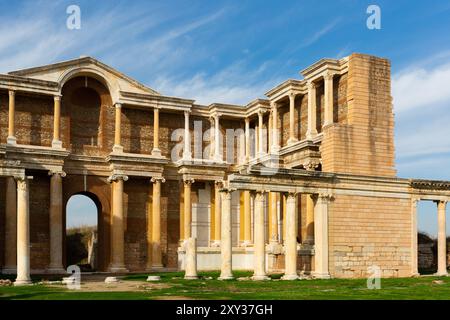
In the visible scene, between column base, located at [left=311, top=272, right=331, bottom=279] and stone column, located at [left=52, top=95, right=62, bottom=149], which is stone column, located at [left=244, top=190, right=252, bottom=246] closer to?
column base, located at [left=311, top=272, right=331, bottom=279]

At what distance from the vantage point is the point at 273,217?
43.1 meters

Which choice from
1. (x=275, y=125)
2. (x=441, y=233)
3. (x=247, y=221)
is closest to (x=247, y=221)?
(x=247, y=221)

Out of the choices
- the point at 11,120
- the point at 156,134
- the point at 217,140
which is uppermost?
the point at 11,120

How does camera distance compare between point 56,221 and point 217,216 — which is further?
point 217,216

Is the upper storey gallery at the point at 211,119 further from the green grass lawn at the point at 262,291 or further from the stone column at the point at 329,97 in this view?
the green grass lawn at the point at 262,291

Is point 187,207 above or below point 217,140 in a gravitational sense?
below

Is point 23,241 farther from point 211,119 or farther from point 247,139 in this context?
point 247,139

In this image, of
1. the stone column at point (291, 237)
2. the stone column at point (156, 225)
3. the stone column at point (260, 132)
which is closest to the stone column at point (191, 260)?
the stone column at point (291, 237)

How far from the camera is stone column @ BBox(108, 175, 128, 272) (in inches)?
1638

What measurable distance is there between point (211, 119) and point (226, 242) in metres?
17.0

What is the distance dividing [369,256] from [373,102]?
9020mm

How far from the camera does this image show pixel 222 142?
47531 mm

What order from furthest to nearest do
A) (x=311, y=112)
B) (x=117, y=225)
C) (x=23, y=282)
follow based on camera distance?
(x=117, y=225) → (x=311, y=112) → (x=23, y=282)

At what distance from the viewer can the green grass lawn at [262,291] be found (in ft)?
70.6
